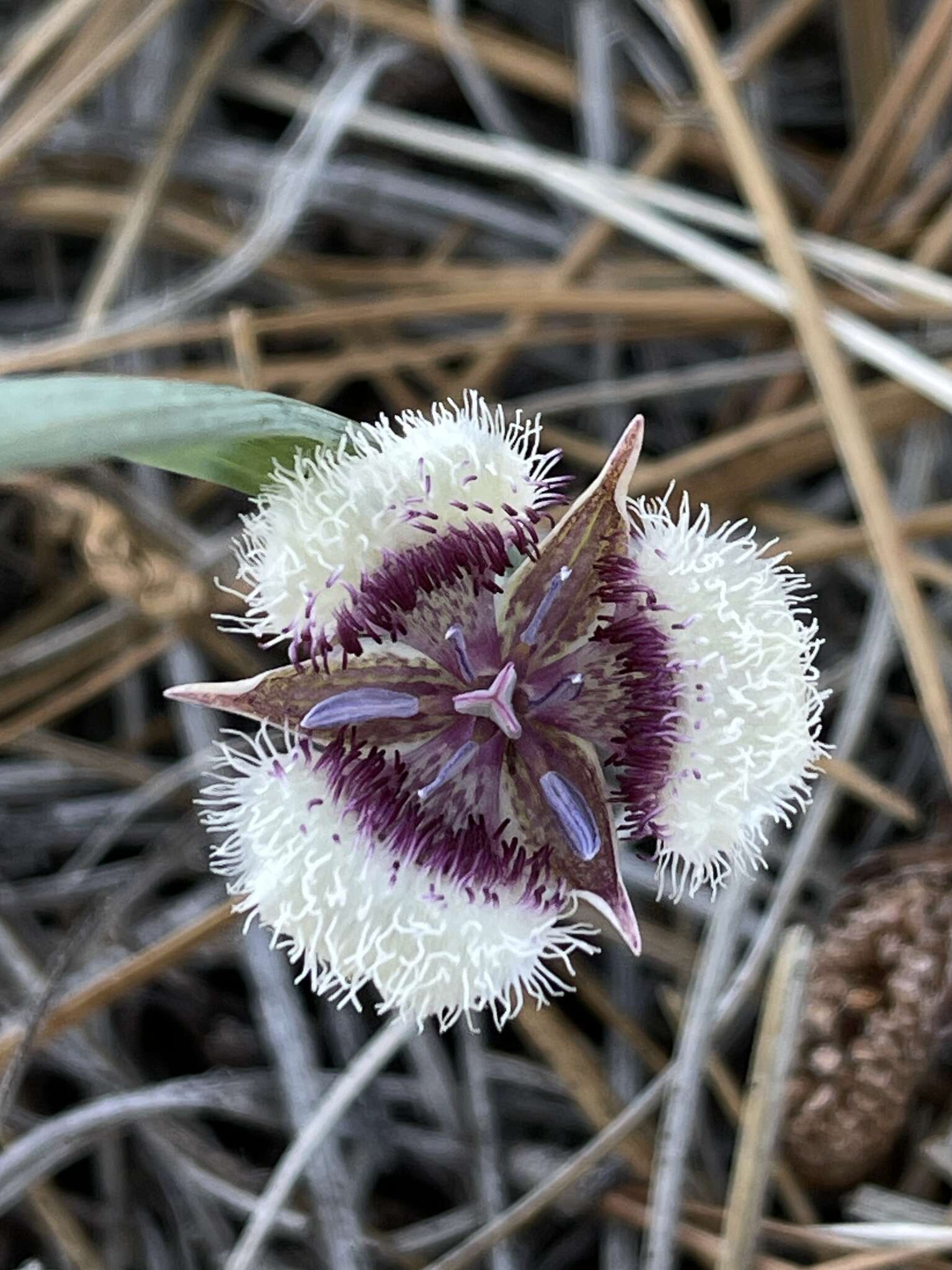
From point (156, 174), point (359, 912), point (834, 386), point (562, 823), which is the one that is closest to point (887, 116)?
point (834, 386)

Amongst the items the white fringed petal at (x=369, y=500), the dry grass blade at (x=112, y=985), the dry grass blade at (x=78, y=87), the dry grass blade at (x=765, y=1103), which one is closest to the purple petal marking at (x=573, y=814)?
the white fringed petal at (x=369, y=500)

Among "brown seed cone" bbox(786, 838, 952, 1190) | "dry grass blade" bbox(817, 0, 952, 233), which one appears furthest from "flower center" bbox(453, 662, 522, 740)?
"dry grass blade" bbox(817, 0, 952, 233)

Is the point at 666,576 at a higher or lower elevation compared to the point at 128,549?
lower

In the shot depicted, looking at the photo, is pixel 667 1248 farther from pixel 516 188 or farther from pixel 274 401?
pixel 516 188

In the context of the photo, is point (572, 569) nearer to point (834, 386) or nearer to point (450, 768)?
point (450, 768)

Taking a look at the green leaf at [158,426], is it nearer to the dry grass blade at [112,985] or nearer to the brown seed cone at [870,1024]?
the dry grass blade at [112,985]

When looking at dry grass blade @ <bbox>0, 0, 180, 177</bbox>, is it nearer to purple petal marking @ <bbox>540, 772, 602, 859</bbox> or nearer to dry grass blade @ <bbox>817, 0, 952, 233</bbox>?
dry grass blade @ <bbox>817, 0, 952, 233</bbox>

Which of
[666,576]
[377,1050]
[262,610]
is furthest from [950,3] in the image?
[377,1050]
